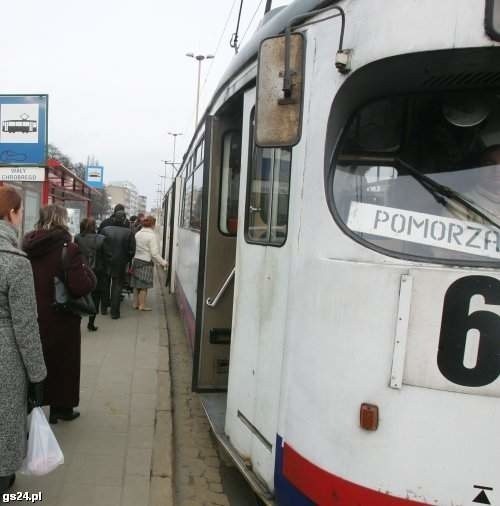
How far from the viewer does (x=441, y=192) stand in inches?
88.3

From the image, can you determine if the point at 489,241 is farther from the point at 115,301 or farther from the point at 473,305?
the point at 115,301

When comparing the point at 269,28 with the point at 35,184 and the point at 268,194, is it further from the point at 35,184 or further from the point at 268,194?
the point at 35,184

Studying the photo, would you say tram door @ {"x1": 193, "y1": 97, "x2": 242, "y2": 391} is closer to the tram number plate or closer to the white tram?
the white tram

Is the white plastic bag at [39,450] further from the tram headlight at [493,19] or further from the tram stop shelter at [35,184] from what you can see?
the tram stop shelter at [35,184]

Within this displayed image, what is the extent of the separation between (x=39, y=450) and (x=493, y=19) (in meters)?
2.84

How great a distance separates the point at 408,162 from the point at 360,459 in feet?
4.05

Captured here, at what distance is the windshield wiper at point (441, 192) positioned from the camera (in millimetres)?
2178

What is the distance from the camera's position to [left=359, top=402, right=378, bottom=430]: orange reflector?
2.15 meters

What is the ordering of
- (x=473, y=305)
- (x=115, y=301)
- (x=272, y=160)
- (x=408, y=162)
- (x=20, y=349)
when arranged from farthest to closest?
(x=115, y=301)
(x=272, y=160)
(x=20, y=349)
(x=408, y=162)
(x=473, y=305)

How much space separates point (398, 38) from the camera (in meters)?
2.14

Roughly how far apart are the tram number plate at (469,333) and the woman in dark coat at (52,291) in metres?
2.68

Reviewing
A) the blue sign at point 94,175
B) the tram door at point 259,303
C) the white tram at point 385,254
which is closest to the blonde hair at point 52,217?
the tram door at point 259,303

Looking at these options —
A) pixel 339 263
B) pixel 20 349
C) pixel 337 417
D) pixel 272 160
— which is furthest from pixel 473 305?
pixel 20 349

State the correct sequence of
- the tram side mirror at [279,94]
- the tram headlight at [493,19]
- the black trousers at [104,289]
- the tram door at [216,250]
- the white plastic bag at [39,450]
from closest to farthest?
the tram headlight at [493,19], the tram side mirror at [279,94], the white plastic bag at [39,450], the tram door at [216,250], the black trousers at [104,289]
